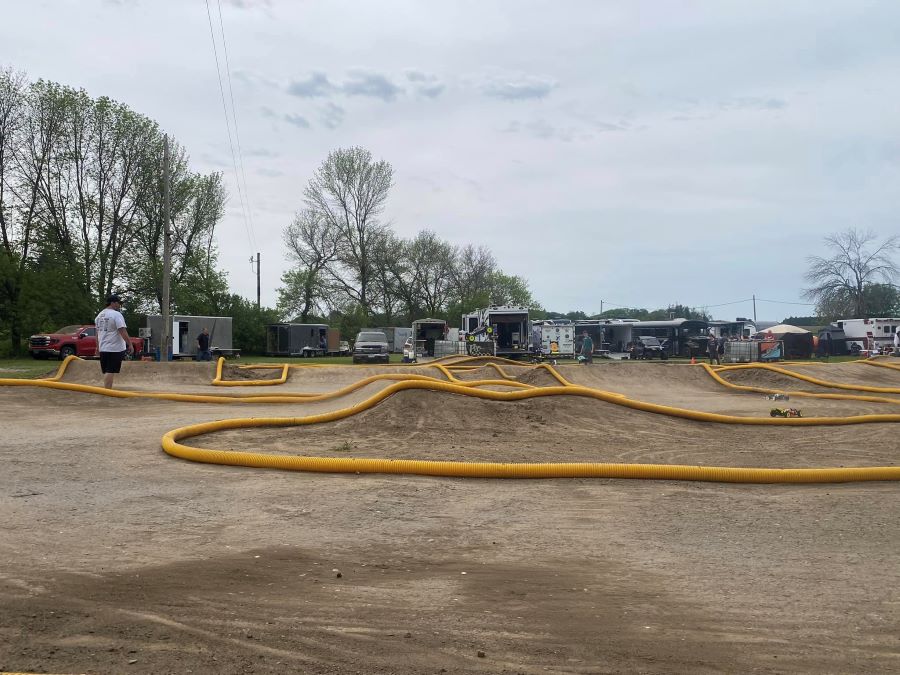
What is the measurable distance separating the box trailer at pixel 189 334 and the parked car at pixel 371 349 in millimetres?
9432

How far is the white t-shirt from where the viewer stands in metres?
13.4

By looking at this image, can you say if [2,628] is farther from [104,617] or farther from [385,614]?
[385,614]

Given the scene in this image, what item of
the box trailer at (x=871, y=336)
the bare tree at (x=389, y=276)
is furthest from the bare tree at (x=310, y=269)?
the box trailer at (x=871, y=336)

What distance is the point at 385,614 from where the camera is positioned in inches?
149

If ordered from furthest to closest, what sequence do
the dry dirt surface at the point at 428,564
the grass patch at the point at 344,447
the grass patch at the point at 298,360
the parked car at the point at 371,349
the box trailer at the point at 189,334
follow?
1. the box trailer at the point at 189,334
2. the grass patch at the point at 298,360
3. the parked car at the point at 371,349
4. the grass patch at the point at 344,447
5. the dry dirt surface at the point at 428,564

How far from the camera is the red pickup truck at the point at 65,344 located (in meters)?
35.8

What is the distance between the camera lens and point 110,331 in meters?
13.6

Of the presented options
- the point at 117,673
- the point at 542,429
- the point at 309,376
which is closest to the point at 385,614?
the point at 117,673

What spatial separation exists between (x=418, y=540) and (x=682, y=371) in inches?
783

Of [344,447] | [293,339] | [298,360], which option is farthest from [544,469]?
[293,339]

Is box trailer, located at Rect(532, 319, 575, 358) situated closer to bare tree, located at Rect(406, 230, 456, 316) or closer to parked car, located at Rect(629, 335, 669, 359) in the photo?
parked car, located at Rect(629, 335, 669, 359)

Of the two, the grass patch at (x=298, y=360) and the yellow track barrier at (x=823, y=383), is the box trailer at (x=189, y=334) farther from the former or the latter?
the yellow track barrier at (x=823, y=383)

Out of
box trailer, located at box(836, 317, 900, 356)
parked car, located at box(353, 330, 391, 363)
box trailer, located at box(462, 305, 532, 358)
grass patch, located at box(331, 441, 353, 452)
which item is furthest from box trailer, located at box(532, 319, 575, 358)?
grass patch, located at box(331, 441, 353, 452)

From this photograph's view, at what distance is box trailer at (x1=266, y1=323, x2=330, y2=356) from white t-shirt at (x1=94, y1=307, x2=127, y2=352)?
40.3 m
